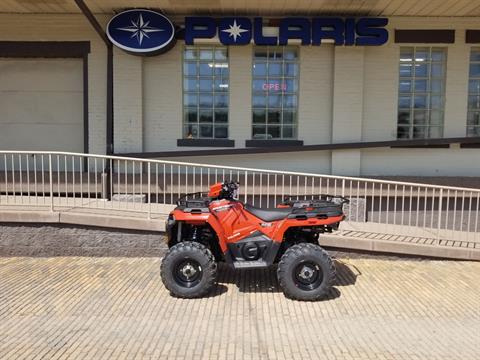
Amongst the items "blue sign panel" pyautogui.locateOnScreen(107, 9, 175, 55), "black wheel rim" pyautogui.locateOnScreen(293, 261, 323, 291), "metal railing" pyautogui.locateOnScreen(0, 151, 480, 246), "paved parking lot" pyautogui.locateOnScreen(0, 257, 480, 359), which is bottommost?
"paved parking lot" pyautogui.locateOnScreen(0, 257, 480, 359)

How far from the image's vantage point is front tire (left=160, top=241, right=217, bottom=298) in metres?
4.94

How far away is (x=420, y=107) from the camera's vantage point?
8.87 m

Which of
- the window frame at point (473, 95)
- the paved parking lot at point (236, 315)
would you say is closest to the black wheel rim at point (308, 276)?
the paved parking lot at point (236, 315)

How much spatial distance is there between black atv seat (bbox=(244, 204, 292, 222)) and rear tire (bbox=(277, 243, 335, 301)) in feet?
1.26

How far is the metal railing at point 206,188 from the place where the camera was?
6.95 metres

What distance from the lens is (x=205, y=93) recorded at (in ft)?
28.8

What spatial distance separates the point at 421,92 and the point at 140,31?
539cm

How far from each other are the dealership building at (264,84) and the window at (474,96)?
0.06ft

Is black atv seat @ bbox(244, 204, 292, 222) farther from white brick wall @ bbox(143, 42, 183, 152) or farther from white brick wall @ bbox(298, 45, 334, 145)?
white brick wall @ bbox(143, 42, 183, 152)

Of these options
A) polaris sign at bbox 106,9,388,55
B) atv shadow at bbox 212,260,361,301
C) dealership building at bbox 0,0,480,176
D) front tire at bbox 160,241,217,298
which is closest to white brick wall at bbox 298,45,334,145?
dealership building at bbox 0,0,480,176

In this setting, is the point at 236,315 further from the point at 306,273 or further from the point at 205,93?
the point at 205,93

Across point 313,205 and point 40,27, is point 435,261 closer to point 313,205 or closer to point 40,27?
point 313,205

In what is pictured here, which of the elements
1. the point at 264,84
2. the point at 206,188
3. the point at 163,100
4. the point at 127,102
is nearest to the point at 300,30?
the point at 264,84

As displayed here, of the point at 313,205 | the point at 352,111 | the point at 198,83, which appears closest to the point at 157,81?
the point at 198,83
